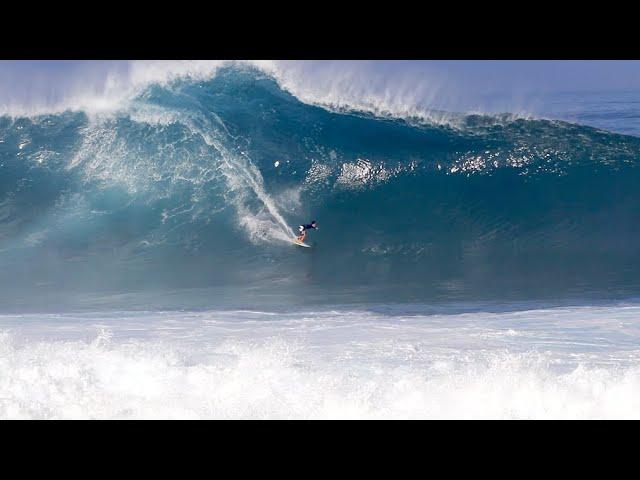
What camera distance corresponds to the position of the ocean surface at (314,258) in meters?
7.01

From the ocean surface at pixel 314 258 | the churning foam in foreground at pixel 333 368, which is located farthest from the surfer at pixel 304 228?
the churning foam in foreground at pixel 333 368

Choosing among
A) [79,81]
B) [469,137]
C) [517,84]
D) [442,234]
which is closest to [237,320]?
[442,234]

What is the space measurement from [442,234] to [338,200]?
1954mm

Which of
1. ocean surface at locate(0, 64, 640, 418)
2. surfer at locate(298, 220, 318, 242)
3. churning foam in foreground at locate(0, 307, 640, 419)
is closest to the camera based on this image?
churning foam in foreground at locate(0, 307, 640, 419)

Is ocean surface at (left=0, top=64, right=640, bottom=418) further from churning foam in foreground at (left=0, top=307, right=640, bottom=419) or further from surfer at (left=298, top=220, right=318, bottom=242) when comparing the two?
surfer at (left=298, top=220, right=318, bottom=242)

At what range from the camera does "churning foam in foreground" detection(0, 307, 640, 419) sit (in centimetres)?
675

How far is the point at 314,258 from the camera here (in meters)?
10.7

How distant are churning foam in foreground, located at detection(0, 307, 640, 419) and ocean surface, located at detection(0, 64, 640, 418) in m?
0.03

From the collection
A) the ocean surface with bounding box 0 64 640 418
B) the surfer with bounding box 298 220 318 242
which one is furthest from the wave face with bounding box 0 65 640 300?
the surfer with bounding box 298 220 318 242

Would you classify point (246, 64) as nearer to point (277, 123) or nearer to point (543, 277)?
point (277, 123)

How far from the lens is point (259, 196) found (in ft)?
38.4

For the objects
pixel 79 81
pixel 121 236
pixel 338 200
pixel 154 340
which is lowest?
pixel 154 340

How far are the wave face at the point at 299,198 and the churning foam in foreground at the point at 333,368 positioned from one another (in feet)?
4.88

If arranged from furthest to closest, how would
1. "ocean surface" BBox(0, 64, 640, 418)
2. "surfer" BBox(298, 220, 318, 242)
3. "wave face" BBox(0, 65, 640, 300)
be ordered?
"surfer" BBox(298, 220, 318, 242) → "wave face" BBox(0, 65, 640, 300) → "ocean surface" BBox(0, 64, 640, 418)
